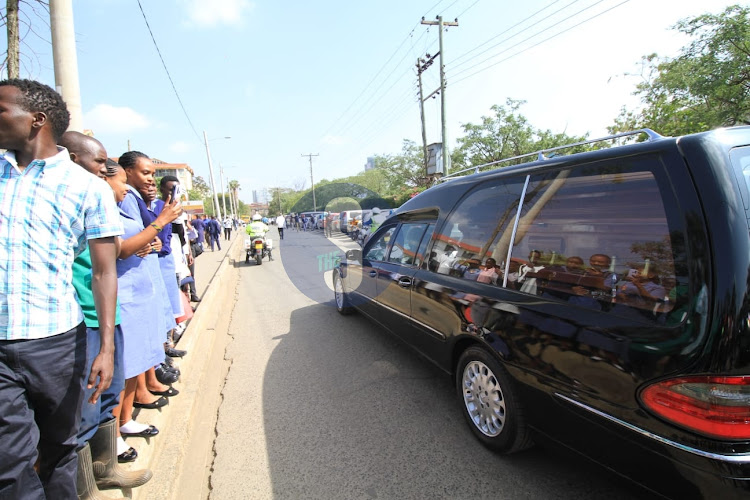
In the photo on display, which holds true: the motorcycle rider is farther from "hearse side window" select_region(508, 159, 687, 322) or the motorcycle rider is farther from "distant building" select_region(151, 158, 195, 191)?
"distant building" select_region(151, 158, 195, 191)

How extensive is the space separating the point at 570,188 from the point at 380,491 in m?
2.05

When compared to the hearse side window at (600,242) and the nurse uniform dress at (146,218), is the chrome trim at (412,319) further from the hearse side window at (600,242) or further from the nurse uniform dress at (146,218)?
the nurse uniform dress at (146,218)

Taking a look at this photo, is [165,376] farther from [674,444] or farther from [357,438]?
[674,444]

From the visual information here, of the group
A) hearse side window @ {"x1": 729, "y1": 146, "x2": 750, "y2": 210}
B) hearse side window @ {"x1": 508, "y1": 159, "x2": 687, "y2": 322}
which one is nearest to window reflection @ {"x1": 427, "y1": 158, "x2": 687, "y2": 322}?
hearse side window @ {"x1": 508, "y1": 159, "x2": 687, "y2": 322}

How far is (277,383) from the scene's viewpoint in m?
3.57

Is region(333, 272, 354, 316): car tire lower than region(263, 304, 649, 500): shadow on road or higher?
higher

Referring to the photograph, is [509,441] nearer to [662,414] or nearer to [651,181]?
[662,414]

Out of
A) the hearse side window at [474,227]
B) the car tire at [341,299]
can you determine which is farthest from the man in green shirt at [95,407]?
the car tire at [341,299]

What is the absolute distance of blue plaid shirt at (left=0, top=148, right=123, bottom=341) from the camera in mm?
1344

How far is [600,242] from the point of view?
6.44 feet

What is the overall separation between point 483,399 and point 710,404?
1.25 metres

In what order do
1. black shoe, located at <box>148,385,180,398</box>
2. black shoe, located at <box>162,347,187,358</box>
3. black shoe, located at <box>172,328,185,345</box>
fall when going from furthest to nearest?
black shoe, located at <box>172,328,185,345</box>, black shoe, located at <box>162,347,187,358</box>, black shoe, located at <box>148,385,180,398</box>

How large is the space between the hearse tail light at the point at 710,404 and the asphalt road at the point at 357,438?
481 mm

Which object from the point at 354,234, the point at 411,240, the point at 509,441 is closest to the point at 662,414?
the point at 509,441
